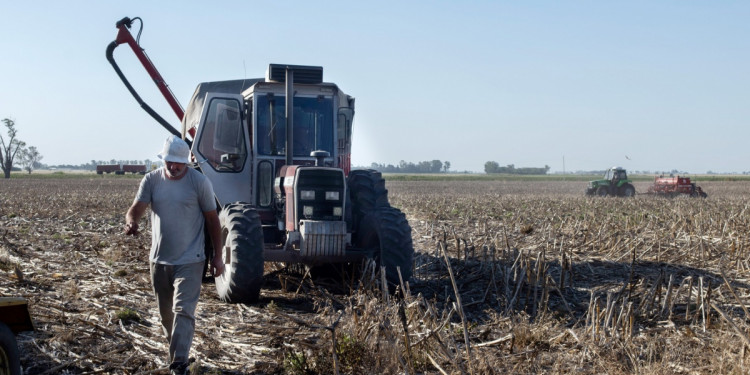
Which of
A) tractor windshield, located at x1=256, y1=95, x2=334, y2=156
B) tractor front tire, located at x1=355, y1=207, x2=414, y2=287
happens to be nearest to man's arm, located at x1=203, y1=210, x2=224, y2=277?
tractor front tire, located at x1=355, y1=207, x2=414, y2=287

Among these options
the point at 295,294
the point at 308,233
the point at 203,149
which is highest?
the point at 203,149

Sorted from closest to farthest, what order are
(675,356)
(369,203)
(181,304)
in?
(181,304) < (675,356) < (369,203)

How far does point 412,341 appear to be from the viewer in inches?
234

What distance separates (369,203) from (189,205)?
13.7ft

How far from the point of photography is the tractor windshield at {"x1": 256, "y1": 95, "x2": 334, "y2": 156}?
9891 mm

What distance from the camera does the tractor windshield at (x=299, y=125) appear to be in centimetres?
989

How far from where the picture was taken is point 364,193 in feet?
32.0

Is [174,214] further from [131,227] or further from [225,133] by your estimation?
[225,133]

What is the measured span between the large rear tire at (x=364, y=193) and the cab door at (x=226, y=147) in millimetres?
1430

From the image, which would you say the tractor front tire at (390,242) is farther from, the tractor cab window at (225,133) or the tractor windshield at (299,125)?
the tractor cab window at (225,133)

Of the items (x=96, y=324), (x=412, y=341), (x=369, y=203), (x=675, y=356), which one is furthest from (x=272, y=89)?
(x=675, y=356)

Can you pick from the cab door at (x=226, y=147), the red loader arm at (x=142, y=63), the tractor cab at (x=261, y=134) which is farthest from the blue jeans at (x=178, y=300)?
the red loader arm at (x=142, y=63)

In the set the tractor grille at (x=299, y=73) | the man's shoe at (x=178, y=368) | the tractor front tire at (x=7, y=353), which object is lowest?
the man's shoe at (x=178, y=368)

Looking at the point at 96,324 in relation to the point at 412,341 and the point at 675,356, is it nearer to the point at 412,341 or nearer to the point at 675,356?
the point at 412,341
